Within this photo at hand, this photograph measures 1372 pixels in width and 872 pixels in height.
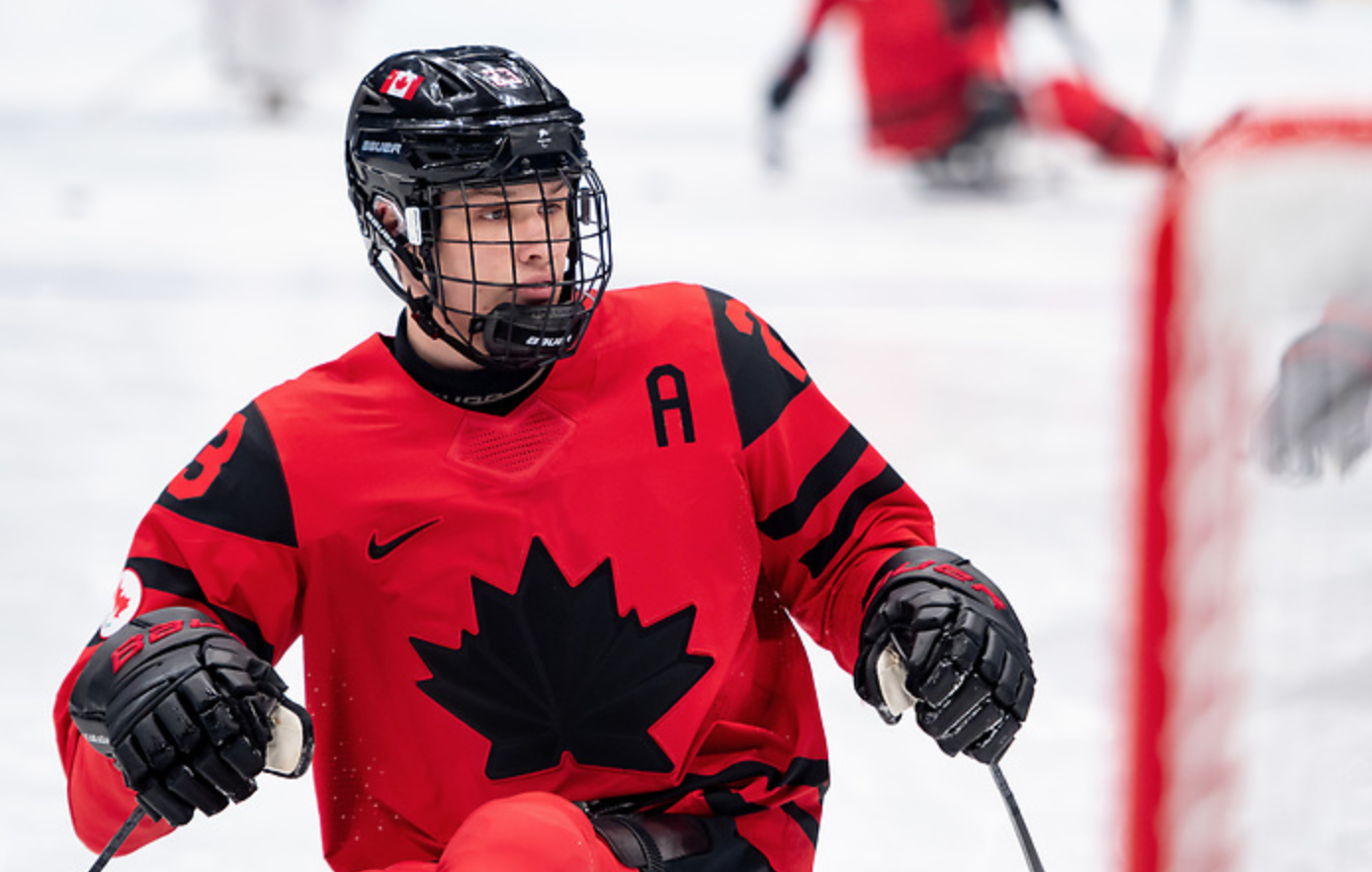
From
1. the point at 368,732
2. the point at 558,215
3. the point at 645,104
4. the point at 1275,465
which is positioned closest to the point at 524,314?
the point at 558,215

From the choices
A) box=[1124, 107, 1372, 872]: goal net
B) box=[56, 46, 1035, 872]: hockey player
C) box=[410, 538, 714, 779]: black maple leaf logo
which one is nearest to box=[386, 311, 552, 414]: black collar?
box=[56, 46, 1035, 872]: hockey player

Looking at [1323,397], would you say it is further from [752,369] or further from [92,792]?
[92,792]

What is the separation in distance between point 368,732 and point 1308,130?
0.96 m

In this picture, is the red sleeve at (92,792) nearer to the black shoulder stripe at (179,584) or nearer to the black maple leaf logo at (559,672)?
the black shoulder stripe at (179,584)

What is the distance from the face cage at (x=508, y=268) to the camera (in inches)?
62.7

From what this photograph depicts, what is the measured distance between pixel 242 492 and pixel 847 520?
548 millimetres

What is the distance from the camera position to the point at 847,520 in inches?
67.4

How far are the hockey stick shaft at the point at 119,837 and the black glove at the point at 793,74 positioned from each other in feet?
19.3

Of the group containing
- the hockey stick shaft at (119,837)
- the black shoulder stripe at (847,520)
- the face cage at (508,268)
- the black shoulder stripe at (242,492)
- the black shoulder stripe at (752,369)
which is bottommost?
the hockey stick shaft at (119,837)

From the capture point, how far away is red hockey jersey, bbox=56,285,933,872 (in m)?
1.61

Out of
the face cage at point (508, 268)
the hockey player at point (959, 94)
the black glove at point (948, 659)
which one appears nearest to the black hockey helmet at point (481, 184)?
the face cage at point (508, 268)

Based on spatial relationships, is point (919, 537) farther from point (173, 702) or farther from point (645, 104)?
point (645, 104)

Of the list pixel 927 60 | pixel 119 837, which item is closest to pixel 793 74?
pixel 927 60

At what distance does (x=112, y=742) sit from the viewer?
1450 millimetres
